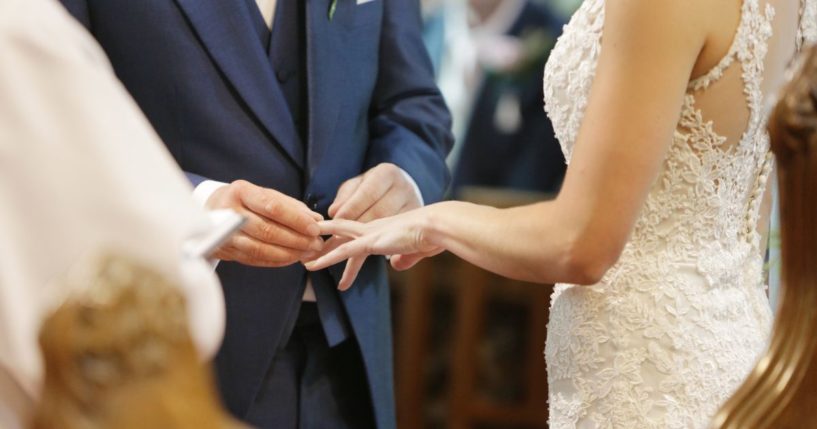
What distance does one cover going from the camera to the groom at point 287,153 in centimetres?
205

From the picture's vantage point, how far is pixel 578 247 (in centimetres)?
167

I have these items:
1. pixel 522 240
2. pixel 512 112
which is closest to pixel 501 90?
pixel 512 112

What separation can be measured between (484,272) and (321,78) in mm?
2347

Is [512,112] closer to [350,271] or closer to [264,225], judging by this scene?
[350,271]

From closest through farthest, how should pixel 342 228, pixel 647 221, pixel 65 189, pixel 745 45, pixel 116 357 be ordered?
pixel 116 357
pixel 65 189
pixel 745 45
pixel 647 221
pixel 342 228

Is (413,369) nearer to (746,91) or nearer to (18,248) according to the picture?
(746,91)

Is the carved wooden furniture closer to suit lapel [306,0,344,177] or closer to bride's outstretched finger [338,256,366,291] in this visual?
bride's outstretched finger [338,256,366,291]

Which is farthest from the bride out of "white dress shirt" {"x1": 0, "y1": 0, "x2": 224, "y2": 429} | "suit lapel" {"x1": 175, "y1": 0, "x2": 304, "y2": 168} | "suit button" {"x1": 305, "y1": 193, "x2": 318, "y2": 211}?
"white dress shirt" {"x1": 0, "y1": 0, "x2": 224, "y2": 429}

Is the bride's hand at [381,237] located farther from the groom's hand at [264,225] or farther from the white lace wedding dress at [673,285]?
the white lace wedding dress at [673,285]

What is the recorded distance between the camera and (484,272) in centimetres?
442

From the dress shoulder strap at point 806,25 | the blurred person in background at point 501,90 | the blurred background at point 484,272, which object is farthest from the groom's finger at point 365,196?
the blurred person in background at point 501,90

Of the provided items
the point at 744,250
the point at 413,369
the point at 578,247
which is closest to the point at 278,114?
the point at 578,247

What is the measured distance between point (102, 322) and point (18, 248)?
→ 0.25m

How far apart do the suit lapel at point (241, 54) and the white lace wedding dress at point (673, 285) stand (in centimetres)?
49
